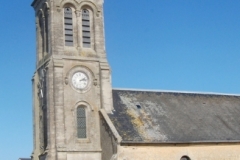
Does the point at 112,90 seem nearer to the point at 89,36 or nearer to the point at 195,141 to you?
the point at 89,36

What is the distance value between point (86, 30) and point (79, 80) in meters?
3.88

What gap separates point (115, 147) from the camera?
101ft

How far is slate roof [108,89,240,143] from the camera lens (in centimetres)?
3251

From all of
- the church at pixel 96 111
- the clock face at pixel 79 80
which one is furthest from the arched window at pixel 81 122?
the clock face at pixel 79 80

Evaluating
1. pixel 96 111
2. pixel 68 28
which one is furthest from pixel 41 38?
pixel 96 111

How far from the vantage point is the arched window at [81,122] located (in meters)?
33.1

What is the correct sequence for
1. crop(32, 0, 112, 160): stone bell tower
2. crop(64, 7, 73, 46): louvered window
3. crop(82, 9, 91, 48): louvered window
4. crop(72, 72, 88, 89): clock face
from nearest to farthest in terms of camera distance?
crop(32, 0, 112, 160): stone bell tower, crop(72, 72, 88, 89): clock face, crop(64, 7, 73, 46): louvered window, crop(82, 9, 91, 48): louvered window

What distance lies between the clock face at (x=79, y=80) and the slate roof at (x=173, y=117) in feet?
8.32

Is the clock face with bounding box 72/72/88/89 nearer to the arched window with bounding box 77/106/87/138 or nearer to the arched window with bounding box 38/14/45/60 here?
the arched window with bounding box 77/106/87/138

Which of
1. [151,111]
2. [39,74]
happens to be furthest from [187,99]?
[39,74]

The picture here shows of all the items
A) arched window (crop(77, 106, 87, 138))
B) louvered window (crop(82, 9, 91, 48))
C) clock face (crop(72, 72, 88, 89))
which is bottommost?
arched window (crop(77, 106, 87, 138))

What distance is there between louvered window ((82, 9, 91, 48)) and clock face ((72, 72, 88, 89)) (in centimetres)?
234

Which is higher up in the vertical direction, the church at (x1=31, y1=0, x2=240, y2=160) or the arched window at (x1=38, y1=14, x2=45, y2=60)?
the arched window at (x1=38, y1=14, x2=45, y2=60)

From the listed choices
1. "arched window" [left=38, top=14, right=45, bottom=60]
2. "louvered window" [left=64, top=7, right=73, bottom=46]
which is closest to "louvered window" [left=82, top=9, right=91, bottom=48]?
"louvered window" [left=64, top=7, right=73, bottom=46]
